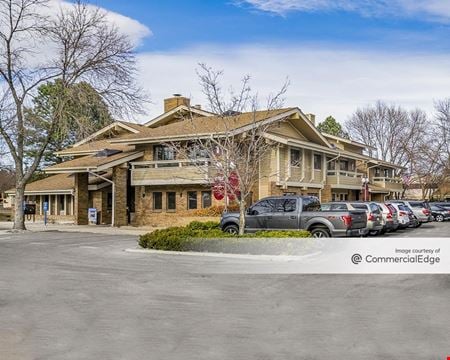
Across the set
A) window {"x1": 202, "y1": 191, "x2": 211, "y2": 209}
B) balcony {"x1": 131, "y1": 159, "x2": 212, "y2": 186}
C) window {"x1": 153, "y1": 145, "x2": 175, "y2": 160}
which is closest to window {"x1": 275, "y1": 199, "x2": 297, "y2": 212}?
balcony {"x1": 131, "y1": 159, "x2": 212, "y2": 186}

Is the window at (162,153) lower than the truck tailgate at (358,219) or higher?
higher

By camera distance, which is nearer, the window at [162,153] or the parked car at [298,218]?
the parked car at [298,218]

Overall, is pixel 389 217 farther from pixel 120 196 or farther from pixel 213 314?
→ pixel 213 314

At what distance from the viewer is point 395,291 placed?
11.4 metres

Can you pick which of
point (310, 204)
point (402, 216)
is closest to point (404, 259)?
point (310, 204)

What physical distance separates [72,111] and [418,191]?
72.4 meters

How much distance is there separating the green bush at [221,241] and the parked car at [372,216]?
18.9 ft

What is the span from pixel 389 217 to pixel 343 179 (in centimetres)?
1444

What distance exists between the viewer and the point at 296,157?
36750 millimetres

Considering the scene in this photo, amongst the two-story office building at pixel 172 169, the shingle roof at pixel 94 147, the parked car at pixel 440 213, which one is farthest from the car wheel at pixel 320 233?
the parked car at pixel 440 213

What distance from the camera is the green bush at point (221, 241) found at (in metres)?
17.6

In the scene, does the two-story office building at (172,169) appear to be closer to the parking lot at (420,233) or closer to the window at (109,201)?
the window at (109,201)

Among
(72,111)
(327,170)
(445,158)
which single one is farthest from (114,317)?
(445,158)

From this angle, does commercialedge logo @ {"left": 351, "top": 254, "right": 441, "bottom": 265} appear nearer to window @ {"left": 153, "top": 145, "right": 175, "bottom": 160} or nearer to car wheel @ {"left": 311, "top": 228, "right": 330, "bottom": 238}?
car wheel @ {"left": 311, "top": 228, "right": 330, "bottom": 238}
